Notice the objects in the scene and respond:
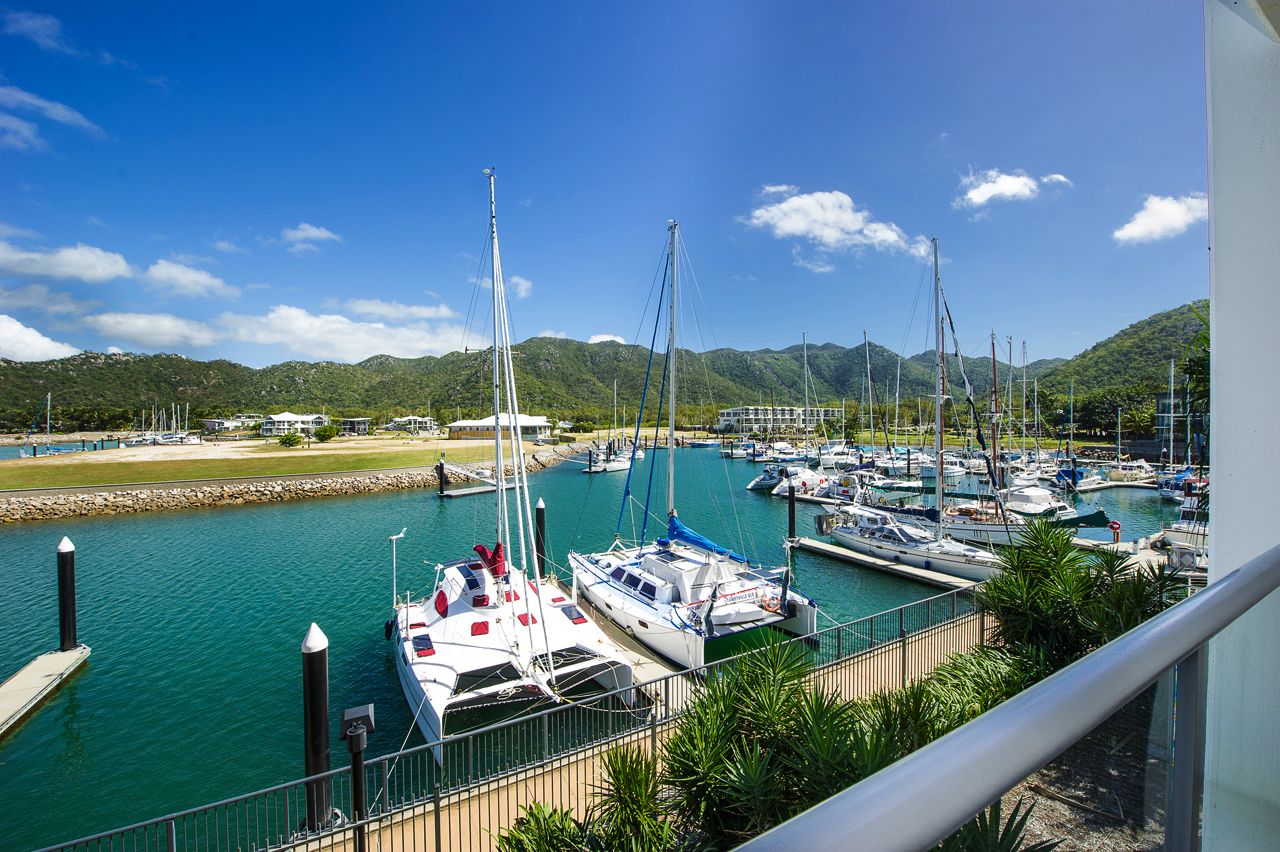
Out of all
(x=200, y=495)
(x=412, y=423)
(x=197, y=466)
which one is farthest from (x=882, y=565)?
(x=412, y=423)

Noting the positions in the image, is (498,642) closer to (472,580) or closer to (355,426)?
(472,580)

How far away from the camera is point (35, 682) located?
1372cm

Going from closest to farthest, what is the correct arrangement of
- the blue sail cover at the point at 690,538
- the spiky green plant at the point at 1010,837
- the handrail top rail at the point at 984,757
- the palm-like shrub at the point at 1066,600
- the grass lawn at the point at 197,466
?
the handrail top rail at the point at 984,757 → the spiky green plant at the point at 1010,837 → the palm-like shrub at the point at 1066,600 → the blue sail cover at the point at 690,538 → the grass lawn at the point at 197,466

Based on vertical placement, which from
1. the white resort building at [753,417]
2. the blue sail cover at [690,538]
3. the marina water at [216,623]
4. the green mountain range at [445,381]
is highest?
the green mountain range at [445,381]

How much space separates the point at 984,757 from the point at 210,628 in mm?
22470

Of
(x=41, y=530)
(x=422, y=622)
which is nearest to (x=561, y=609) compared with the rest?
(x=422, y=622)

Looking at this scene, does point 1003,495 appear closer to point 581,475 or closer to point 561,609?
point 561,609

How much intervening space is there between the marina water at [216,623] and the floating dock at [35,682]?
30 centimetres

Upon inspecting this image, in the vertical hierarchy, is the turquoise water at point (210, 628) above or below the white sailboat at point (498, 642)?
below

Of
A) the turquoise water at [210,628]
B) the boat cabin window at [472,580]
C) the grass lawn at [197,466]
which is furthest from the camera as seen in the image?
the grass lawn at [197,466]

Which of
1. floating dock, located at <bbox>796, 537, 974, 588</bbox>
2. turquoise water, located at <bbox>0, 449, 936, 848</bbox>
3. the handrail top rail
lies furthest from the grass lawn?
the handrail top rail

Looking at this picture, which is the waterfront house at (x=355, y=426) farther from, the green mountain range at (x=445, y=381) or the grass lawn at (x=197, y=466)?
the grass lawn at (x=197, y=466)

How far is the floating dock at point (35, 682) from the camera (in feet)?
40.7

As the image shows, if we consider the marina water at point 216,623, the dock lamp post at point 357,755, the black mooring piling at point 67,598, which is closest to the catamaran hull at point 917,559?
the marina water at point 216,623
